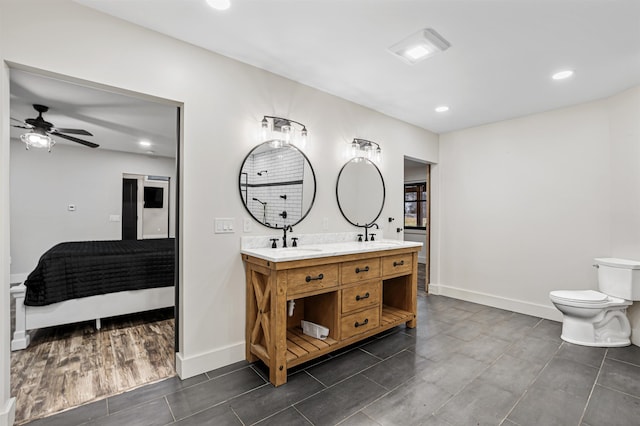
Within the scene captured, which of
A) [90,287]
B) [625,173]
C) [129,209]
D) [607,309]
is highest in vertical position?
[625,173]

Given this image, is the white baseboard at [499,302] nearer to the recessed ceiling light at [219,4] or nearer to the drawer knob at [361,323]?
the drawer knob at [361,323]

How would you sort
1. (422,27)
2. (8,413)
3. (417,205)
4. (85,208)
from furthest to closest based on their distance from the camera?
(417,205)
(85,208)
(422,27)
(8,413)

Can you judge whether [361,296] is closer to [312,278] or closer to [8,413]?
[312,278]

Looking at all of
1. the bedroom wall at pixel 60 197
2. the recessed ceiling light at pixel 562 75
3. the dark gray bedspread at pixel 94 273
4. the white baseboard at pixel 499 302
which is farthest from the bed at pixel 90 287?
the recessed ceiling light at pixel 562 75

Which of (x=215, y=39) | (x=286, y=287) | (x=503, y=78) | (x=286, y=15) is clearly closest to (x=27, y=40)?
(x=215, y=39)

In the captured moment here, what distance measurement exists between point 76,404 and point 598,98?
540cm

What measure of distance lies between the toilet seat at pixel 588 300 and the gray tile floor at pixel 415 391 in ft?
1.34

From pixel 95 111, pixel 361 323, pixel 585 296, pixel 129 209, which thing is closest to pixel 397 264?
pixel 361 323

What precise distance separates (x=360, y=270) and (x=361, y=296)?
24 centimetres

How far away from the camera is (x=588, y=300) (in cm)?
274

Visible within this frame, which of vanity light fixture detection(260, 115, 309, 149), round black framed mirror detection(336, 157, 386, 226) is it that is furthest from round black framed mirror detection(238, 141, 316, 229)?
round black framed mirror detection(336, 157, 386, 226)

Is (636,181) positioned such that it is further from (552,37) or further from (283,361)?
(283,361)

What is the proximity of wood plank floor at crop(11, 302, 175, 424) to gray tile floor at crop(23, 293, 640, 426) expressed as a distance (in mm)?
175

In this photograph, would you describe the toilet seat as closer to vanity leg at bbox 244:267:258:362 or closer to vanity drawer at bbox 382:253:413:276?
vanity drawer at bbox 382:253:413:276
